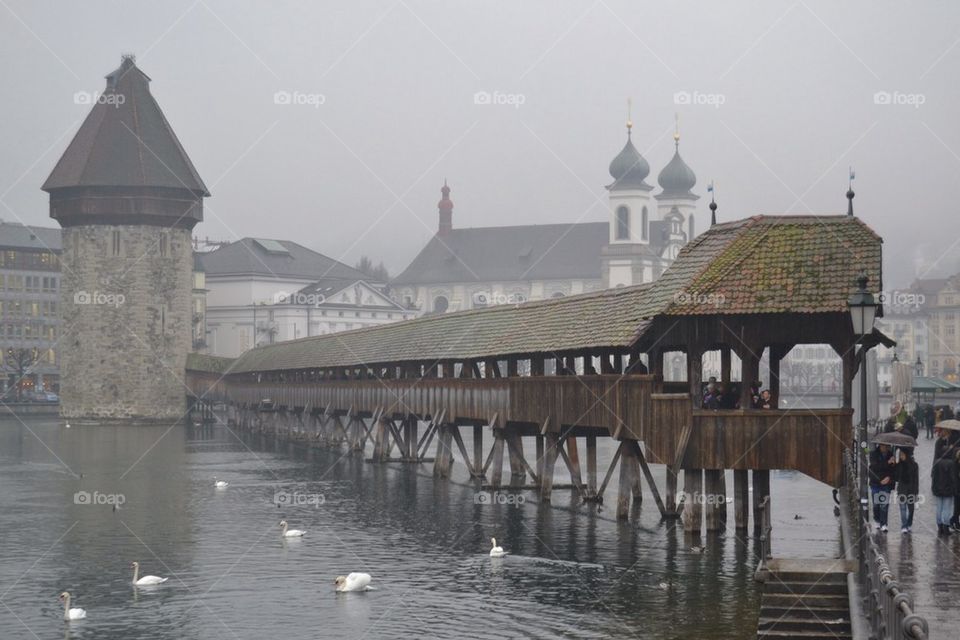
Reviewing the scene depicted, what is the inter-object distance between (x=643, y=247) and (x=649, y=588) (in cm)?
12485

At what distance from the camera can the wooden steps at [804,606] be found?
15977 mm

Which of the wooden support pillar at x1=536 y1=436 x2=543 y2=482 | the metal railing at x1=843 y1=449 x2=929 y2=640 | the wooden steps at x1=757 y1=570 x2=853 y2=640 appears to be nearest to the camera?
the metal railing at x1=843 y1=449 x2=929 y2=640

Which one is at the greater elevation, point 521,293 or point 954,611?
point 521,293

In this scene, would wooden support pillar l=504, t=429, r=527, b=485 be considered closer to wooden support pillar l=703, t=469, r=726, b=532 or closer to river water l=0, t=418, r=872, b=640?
river water l=0, t=418, r=872, b=640

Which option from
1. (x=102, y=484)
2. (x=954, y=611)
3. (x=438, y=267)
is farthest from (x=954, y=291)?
(x=954, y=611)

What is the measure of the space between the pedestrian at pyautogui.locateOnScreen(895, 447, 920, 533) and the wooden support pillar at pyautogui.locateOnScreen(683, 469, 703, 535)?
13.2 ft

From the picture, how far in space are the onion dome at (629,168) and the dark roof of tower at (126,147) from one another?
6643cm

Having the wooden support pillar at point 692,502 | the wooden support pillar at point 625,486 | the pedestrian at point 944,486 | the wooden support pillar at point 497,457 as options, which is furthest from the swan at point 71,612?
the wooden support pillar at point 497,457

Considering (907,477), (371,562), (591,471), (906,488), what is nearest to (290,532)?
(371,562)

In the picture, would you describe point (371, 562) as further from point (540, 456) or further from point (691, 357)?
point (540, 456)

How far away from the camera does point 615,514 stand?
3069 cm

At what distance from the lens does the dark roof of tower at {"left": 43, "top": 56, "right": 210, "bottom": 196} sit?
274 ft

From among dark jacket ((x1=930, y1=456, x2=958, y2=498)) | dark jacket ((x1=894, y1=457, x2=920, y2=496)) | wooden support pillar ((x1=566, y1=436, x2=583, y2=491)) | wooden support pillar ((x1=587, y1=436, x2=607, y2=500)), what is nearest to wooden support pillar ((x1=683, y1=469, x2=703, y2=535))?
dark jacket ((x1=894, y1=457, x2=920, y2=496))

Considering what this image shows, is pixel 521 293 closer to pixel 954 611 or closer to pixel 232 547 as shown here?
pixel 232 547
